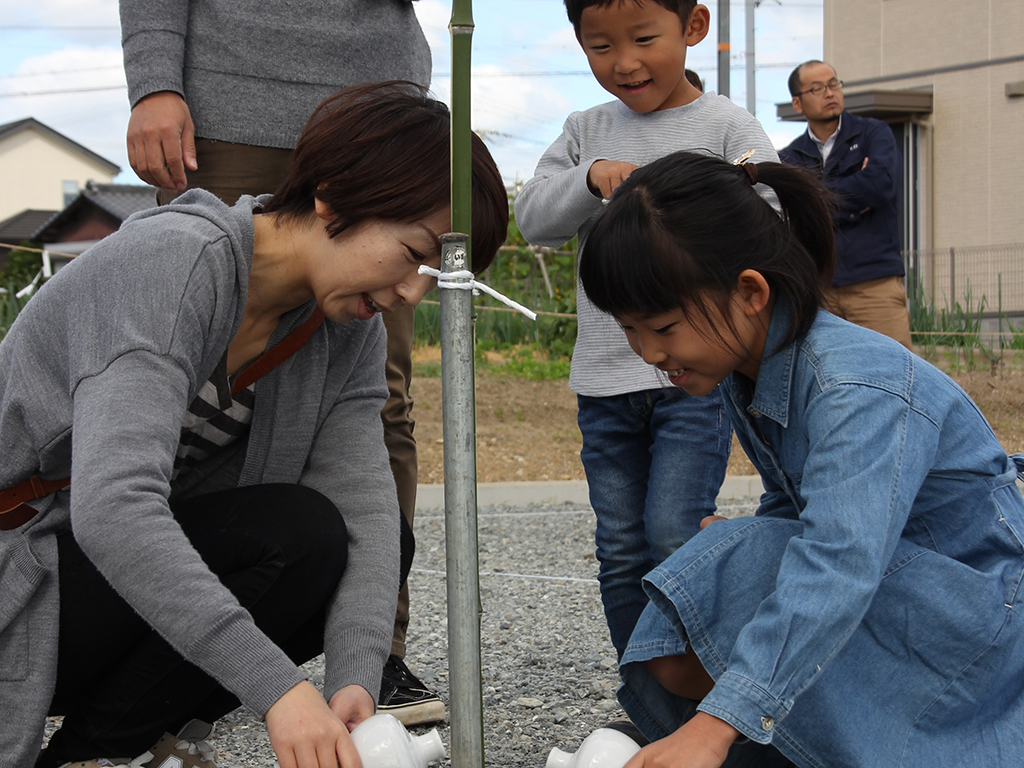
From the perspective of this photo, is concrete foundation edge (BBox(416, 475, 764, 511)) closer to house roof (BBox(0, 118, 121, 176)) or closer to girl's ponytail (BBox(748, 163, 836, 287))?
girl's ponytail (BBox(748, 163, 836, 287))

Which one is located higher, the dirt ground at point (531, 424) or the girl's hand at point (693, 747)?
the girl's hand at point (693, 747)

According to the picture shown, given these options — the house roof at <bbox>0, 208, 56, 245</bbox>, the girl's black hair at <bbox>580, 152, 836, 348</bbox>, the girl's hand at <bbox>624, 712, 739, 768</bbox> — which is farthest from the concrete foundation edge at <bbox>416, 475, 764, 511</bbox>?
the house roof at <bbox>0, 208, 56, 245</bbox>

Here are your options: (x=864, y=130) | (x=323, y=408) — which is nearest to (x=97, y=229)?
(x=864, y=130)

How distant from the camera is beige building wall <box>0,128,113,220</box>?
46.8m

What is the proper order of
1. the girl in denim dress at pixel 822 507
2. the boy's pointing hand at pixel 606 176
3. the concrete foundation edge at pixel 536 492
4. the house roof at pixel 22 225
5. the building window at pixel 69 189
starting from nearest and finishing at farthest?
the girl in denim dress at pixel 822 507 < the boy's pointing hand at pixel 606 176 < the concrete foundation edge at pixel 536 492 < the house roof at pixel 22 225 < the building window at pixel 69 189

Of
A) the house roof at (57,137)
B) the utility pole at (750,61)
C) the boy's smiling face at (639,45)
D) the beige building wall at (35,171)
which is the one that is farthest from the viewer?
the beige building wall at (35,171)

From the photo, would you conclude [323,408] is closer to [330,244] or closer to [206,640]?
[330,244]

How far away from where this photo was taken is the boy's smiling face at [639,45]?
208 cm

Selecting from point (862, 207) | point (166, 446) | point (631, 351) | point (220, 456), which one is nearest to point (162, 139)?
point (220, 456)

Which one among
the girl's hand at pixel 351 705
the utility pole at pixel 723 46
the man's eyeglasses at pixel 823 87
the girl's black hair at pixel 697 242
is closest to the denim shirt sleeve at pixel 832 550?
the girl's black hair at pixel 697 242

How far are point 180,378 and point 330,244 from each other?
344 mm

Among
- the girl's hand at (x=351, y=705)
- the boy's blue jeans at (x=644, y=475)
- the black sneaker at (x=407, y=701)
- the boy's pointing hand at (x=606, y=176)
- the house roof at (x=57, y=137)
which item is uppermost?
the house roof at (x=57, y=137)

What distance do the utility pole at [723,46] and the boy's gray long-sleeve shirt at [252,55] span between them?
5.46m

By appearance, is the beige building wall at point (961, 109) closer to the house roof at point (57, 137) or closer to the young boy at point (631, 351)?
the young boy at point (631, 351)
